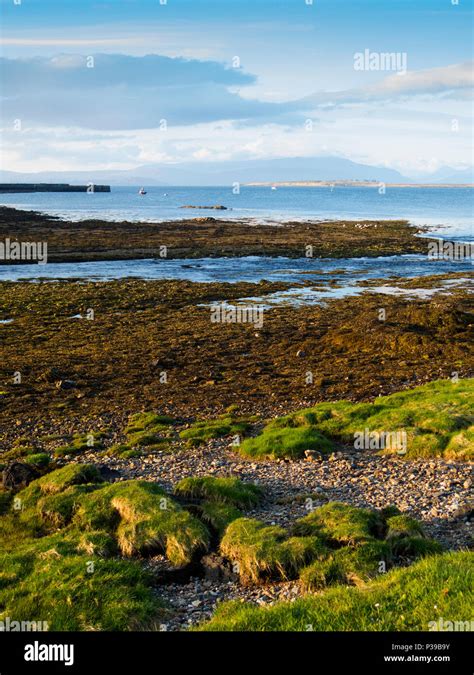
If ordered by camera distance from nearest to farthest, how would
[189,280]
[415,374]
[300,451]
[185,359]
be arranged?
[300,451] → [415,374] → [185,359] → [189,280]

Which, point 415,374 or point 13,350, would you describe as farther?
point 13,350

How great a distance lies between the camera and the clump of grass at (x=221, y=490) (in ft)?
52.8

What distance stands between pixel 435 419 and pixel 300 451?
4.89m

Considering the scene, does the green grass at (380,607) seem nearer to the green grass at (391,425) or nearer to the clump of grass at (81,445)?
the green grass at (391,425)

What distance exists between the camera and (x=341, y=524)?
14.0 meters

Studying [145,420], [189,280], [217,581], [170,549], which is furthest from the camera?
[189,280]

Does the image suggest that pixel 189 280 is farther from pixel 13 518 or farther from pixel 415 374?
pixel 13 518

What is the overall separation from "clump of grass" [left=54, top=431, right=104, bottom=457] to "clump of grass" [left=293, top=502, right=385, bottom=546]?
1007 centimetres

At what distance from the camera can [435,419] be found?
21.2m

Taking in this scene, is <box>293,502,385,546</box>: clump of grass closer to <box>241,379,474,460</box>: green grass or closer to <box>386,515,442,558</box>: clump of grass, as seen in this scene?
<box>386,515,442,558</box>: clump of grass

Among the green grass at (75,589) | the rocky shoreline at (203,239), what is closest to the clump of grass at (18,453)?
the green grass at (75,589)

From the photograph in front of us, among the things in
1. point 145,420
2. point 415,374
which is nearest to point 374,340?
point 415,374

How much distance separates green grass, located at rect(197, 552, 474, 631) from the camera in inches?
365

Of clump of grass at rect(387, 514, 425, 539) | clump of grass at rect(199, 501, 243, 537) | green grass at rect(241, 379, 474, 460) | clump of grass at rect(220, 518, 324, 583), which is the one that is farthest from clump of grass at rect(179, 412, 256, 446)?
clump of grass at rect(387, 514, 425, 539)
